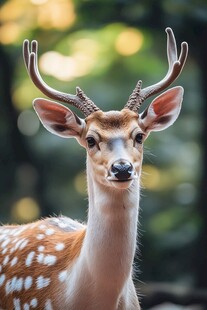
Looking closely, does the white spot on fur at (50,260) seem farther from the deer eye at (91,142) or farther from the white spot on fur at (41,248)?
the deer eye at (91,142)

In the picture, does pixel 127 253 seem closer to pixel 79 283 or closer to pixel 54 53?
pixel 79 283

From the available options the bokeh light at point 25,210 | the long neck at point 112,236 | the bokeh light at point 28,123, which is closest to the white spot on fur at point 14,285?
the long neck at point 112,236

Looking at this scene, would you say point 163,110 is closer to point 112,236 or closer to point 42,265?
point 112,236

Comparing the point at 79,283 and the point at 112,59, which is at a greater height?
the point at 112,59

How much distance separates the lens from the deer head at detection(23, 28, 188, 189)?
6188 mm

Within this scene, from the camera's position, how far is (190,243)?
15.1 meters

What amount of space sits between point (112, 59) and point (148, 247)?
2.86 m

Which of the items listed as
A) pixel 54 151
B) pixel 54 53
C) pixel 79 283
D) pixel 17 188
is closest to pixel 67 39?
pixel 54 53

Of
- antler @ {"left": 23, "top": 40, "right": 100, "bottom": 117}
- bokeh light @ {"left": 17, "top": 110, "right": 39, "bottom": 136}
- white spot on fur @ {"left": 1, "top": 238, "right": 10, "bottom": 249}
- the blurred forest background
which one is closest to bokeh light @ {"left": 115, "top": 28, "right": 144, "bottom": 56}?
the blurred forest background

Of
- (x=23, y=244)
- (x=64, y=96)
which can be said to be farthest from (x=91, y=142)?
(x=23, y=244)

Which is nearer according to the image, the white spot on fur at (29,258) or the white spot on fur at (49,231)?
the white spot on fur at (29,258)

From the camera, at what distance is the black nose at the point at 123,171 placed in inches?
237

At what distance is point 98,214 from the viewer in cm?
644

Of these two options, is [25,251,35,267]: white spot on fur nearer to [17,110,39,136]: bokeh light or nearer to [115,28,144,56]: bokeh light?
[115,28,144,56]: bokeh light
